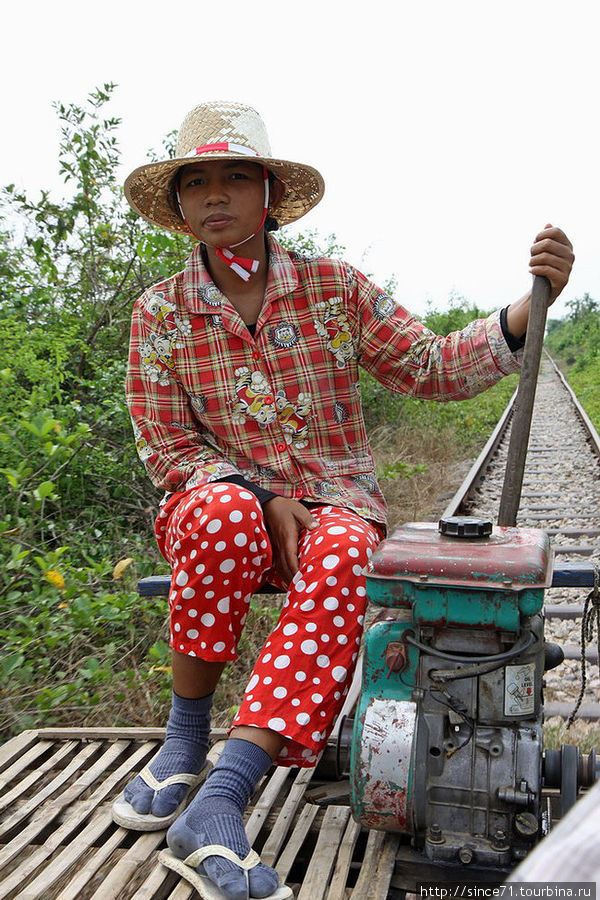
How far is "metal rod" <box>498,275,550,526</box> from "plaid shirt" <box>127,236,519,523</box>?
20 centimetres

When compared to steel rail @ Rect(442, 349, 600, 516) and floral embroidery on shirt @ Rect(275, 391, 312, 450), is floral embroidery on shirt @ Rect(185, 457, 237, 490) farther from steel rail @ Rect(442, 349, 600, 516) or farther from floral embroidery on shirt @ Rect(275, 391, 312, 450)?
steel rail @ Rect(442, 349, 600, 516)

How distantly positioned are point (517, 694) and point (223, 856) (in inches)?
28.4

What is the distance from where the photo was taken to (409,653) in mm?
1826

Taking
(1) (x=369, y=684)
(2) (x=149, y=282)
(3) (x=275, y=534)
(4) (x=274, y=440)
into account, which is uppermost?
(2) (x=149, y=282)

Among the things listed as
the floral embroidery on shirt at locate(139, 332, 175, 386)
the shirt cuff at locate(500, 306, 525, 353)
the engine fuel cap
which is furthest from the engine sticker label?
the floral embroidery on shirt at locate(139, 332, 175, 386)

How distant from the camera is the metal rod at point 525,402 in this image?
218cm

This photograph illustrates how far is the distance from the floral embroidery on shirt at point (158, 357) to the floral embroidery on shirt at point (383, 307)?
63 centimetres

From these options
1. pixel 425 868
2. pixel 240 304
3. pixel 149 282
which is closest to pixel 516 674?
pixel 425 868

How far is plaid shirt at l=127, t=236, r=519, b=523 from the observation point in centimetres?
246

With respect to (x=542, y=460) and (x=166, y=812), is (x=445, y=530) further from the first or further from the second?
(x=542, y=460)

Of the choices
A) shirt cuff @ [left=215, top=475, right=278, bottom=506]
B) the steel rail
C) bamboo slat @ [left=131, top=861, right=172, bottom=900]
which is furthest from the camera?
the steel rail

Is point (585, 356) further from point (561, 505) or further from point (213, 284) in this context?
point (213, 284)

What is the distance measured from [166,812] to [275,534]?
757mm

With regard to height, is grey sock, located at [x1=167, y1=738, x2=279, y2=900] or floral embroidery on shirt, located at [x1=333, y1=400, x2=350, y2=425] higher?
floral embroidery on shirt, located at [x1=333, y1=400, x2=350, y2=425]
